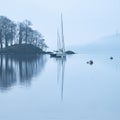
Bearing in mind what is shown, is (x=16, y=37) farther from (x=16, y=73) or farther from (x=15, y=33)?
(x=16, y=73)

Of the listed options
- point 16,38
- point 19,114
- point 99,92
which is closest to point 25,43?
point 16,38

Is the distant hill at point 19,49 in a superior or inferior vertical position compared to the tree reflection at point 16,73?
superior

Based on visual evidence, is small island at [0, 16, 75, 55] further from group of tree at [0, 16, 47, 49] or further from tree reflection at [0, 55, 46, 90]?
tree reflection at [0, 55, 46, 90]

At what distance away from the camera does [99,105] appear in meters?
16.2

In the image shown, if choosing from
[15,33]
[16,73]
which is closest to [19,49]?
[15,33]

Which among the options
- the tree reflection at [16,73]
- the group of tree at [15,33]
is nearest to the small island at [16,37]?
the group of tree at [15,33]

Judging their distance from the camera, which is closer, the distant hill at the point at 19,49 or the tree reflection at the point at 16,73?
the tree reflection at the point at 16,73

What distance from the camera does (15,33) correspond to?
321 ft

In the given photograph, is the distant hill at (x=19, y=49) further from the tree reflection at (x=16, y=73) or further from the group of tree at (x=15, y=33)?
the tree reflection at (x=16, y=73)

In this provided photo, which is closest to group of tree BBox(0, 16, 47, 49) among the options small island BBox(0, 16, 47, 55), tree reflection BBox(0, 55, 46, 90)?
small island BBox(0, 16, 47, 55)

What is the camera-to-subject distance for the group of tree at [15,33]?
9275 centimetres

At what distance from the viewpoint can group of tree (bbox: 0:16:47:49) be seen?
92750 millimetres

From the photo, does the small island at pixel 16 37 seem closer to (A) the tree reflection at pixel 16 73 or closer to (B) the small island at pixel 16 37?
(B) the small island at pixel 16 37

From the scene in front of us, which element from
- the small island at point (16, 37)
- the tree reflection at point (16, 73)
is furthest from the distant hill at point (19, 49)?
the tree reflection at point (16, 73)
